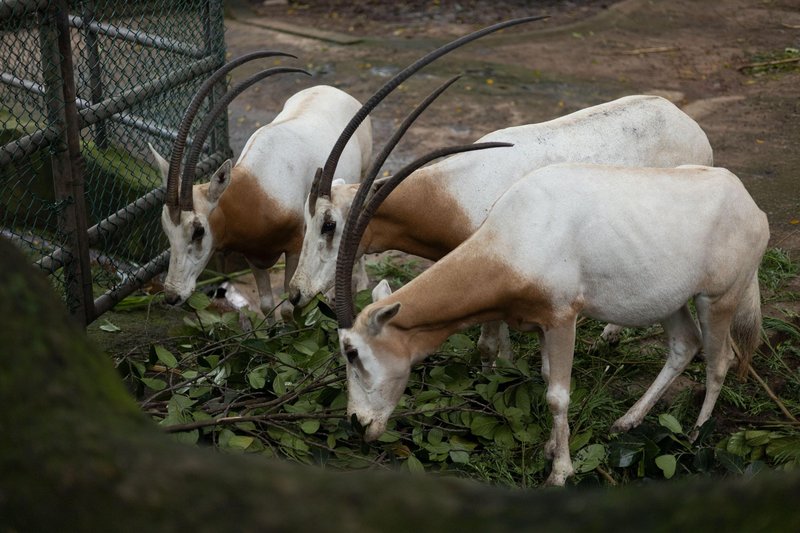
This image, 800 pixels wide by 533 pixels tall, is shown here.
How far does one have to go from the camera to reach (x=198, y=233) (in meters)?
5.44

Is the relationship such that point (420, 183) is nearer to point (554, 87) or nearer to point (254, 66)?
point (554, 87)

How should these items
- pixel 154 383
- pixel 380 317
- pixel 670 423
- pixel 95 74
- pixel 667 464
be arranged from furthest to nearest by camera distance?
pixel 95 74 < pixel 154 383 < pixel 670 423 < pixel 667 464 < pixel 380 317

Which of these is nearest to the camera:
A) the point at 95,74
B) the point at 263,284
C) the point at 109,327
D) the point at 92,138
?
the point at 109,327

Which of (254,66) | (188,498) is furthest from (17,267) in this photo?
(254,66)

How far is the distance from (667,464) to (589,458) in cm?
37

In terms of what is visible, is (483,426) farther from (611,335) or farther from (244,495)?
(244,495)

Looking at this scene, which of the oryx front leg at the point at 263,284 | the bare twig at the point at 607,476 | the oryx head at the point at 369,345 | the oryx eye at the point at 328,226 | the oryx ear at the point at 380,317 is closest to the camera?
the oryx ear at the point at 380,317

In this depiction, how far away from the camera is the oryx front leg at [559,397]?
427cm

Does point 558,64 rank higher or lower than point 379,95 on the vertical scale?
lower

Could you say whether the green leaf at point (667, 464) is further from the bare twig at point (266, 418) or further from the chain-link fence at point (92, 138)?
the chain-link fence at point (92, 138)

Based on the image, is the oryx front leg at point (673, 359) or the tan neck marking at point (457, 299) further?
the oryx front leg at point (673, 359)

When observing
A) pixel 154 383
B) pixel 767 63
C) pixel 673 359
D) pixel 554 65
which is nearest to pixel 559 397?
pixel 673 359

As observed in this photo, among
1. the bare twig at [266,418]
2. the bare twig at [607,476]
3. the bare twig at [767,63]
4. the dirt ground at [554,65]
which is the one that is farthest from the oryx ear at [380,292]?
the bare twig at [767,63]

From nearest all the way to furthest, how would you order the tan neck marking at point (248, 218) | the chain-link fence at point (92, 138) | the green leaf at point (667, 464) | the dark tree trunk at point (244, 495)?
1. the dark tree trunk at point (244, 495)
2. the green leaf at point (667, 464)
3. the chain-link fence at point (92, 138)
4. the tan neck marking at point (248, 218)
